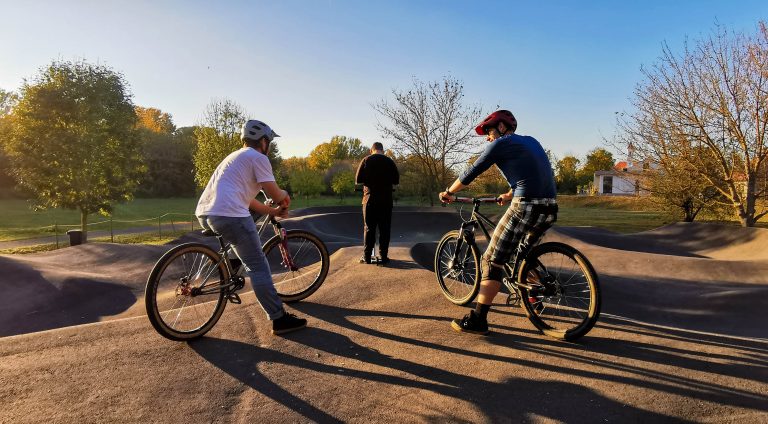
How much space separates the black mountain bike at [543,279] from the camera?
11.8ft

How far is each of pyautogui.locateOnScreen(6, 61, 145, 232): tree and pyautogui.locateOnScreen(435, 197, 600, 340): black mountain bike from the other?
18327 millimetres

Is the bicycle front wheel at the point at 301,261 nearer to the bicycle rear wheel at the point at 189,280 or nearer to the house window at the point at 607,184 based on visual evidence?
the bicycle rear wheel at the point at 189,280

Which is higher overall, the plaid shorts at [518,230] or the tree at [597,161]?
the tree at [597,161]

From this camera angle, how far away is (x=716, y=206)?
19.7 m

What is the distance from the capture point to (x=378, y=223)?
6.86 meters

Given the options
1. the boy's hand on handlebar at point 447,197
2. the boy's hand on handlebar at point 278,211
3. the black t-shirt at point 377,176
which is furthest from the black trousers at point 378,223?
the boy's hand on handlebar at point 278,211

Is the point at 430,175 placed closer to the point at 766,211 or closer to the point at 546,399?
the point at 766,211

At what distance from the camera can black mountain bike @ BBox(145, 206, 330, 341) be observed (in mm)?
3641

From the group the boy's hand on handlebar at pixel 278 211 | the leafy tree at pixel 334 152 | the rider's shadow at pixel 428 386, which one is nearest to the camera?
the rider's shadow at pixel 428 386

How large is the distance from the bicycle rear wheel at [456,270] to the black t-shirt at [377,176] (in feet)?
6.46

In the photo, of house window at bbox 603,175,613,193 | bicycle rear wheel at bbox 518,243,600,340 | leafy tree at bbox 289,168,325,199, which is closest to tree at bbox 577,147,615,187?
house window at bbox 603,175,613,193

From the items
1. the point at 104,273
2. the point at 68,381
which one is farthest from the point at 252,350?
the point at 104,273

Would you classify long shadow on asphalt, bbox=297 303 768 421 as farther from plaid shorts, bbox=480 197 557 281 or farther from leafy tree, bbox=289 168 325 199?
leafy tree, bbox=289 168 325 199

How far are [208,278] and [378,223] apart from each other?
3316 mm
